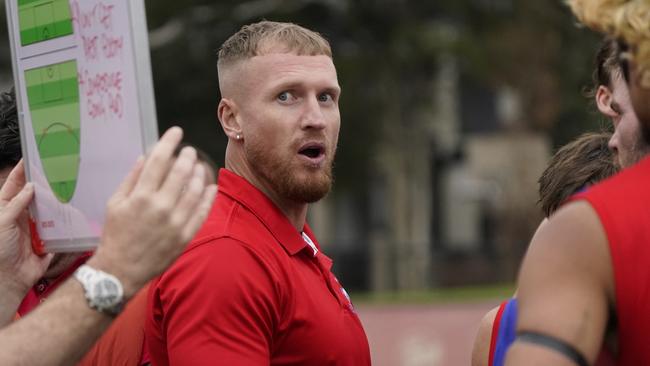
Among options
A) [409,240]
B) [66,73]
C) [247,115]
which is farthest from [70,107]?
[409,240]

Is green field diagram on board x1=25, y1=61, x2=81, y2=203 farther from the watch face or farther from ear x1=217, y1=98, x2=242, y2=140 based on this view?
ear x1=217, y1=98, x2=242, y2=140

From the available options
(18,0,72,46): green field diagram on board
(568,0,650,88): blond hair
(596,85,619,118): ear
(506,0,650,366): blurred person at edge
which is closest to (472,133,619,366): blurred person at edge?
(596,85,619,118): ear

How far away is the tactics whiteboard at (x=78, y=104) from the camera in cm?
260

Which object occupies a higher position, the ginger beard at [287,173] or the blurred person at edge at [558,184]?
the ginger beard at [287,173]

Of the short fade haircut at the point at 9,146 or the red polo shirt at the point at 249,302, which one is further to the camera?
the short fade haircut at the point at 9,146

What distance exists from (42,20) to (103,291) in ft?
2.57

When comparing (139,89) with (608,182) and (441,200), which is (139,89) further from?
(441,200)

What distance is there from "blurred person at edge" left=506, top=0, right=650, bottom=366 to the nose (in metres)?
1.38

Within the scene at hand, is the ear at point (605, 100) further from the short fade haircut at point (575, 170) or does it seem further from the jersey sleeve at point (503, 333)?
the jersey sleeve at point (503, 333)

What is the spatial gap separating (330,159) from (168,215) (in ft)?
4.84

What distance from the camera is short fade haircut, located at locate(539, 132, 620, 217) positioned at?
3850 millimetres

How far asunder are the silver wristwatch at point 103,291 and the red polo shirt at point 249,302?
0.74 meters

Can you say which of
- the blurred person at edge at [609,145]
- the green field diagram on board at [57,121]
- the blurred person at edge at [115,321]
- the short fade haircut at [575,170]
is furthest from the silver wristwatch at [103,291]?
the short fade haircut at [575,170]

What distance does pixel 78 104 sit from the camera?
9.12ft
